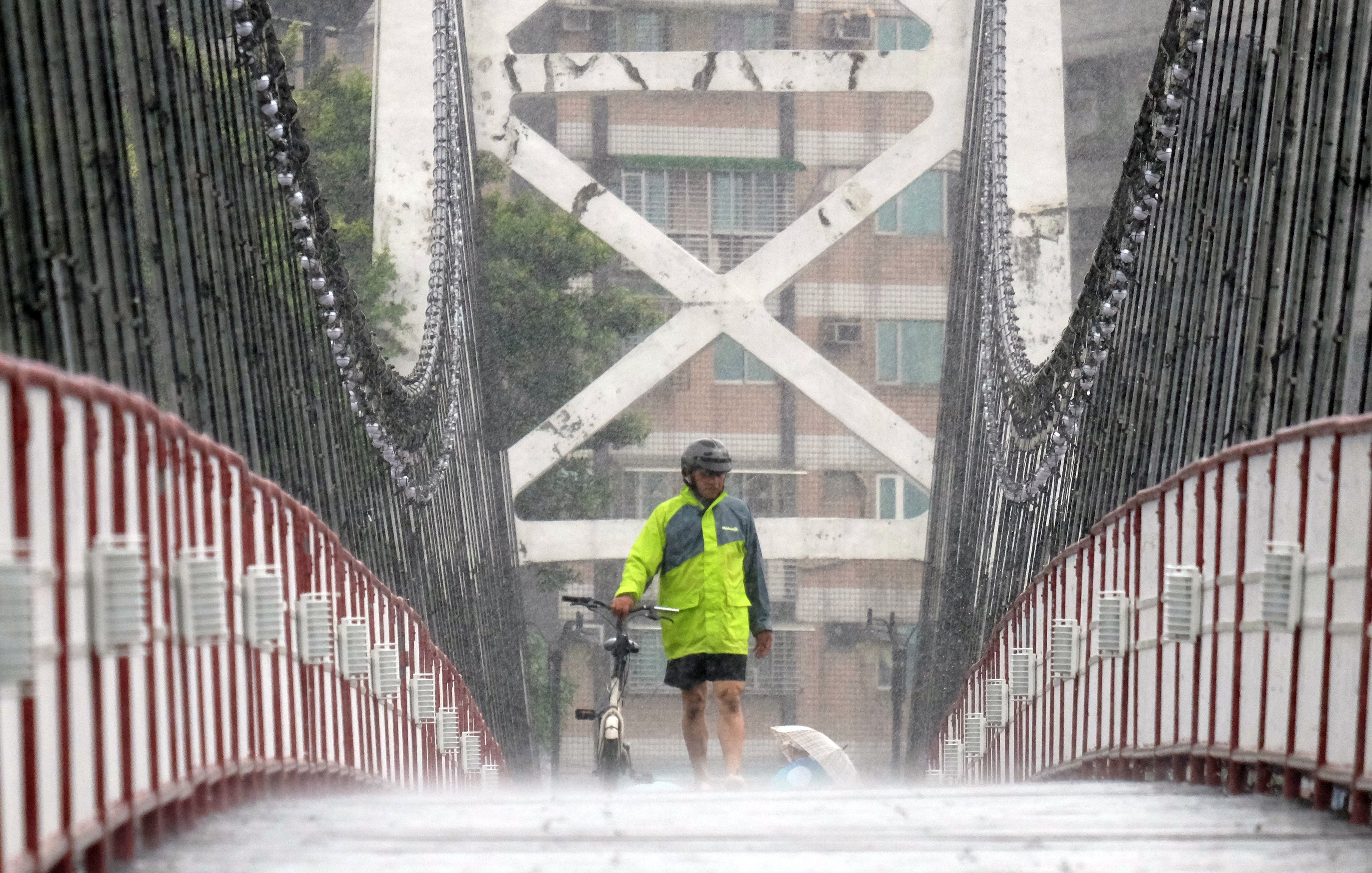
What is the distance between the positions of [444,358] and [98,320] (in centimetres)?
861

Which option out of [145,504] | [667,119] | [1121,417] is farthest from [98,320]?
[667,119]

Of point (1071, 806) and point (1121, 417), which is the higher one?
point (1121, 417)

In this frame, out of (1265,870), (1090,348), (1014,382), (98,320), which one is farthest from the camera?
(1014,382)

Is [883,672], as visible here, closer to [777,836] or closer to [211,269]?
[211,269]

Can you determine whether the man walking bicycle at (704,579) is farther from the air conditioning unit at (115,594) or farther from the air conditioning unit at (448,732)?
the air conditioning unit at (115,594)

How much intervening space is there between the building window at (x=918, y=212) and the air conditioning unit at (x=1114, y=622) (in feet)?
76.3

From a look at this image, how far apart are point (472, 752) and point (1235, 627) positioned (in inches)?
252

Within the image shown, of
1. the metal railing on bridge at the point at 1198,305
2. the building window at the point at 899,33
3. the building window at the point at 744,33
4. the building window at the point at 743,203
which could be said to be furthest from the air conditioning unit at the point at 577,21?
the metal railing on bridge at the point at 1198,305

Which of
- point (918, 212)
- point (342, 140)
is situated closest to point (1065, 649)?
point (342, 140)

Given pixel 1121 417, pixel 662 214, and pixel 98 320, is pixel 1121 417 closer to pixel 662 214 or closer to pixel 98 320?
pixel 98 320

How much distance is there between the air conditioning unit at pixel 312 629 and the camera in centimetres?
502

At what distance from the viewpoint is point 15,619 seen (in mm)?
2465

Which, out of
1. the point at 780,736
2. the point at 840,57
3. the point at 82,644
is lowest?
the point at 780,736

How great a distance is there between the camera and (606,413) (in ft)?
56.3
